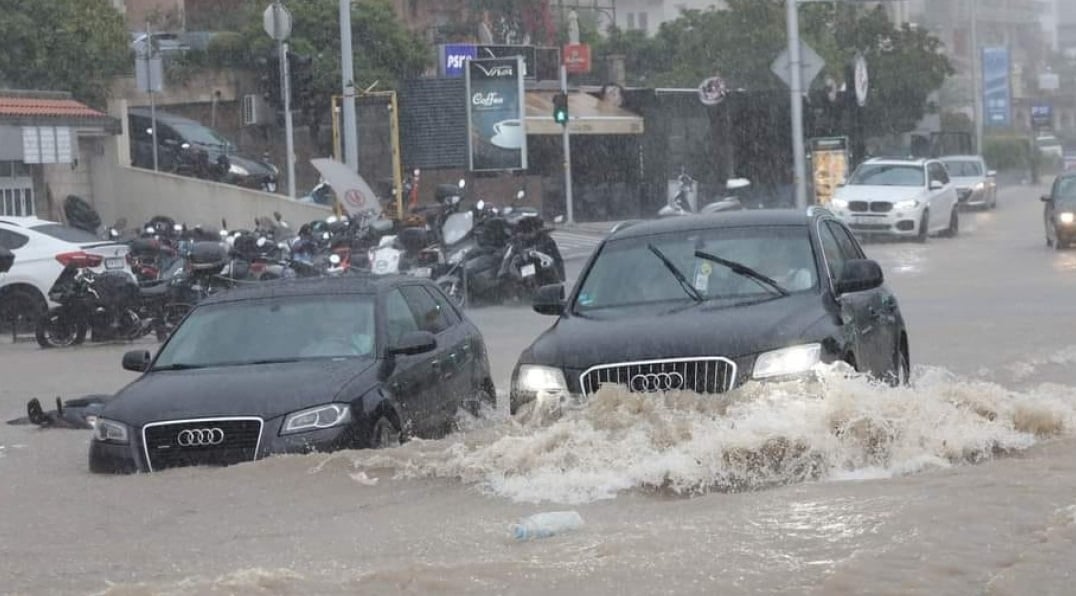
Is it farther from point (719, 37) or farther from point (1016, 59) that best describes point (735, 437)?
point (1016, 59)

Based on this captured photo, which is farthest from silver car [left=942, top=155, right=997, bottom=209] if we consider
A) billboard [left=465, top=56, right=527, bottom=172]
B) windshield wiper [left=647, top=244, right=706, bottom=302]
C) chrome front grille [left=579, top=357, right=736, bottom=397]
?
chrome front grille [left=579, top=357, right=736, bottom=397]

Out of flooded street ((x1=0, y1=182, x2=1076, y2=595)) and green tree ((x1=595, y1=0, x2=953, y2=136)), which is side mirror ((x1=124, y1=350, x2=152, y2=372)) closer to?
flooded street ((x1=0, y1=182, x2=1076, y2=595))

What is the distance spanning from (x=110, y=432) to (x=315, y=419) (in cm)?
118

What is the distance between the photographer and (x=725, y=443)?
8.86m

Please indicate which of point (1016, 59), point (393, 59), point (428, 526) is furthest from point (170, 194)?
point (1016, 59)

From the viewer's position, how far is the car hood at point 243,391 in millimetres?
9906

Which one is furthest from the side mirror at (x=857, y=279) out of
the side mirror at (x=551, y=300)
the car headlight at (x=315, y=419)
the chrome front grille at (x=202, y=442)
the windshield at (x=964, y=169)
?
the windshield at (x=964, y=169)

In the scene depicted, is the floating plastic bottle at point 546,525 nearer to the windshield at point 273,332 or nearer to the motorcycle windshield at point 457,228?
the windshield at point 273,332

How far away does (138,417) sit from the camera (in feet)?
32.8

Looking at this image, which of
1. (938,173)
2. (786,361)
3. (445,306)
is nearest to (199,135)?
(938,173)

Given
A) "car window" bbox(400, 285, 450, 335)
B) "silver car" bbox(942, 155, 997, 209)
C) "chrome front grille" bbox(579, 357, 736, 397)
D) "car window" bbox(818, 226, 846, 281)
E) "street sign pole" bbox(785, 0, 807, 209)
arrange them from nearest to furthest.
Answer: "chrome front grille" bbox(579, 357, 736, 397) < "car window" bbox(818, 226, 846, 281) < "car window" bbox(400, 285, 450, 335) < "street sign pole" bbox(785, 0, 807, 209) < "silver car" bbox(942, 155, 997, 209)

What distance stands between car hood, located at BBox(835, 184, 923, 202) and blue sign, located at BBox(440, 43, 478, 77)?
46.9 feet

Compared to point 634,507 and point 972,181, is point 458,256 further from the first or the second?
point 972,181

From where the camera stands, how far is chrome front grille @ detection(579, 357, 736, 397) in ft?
30.7
